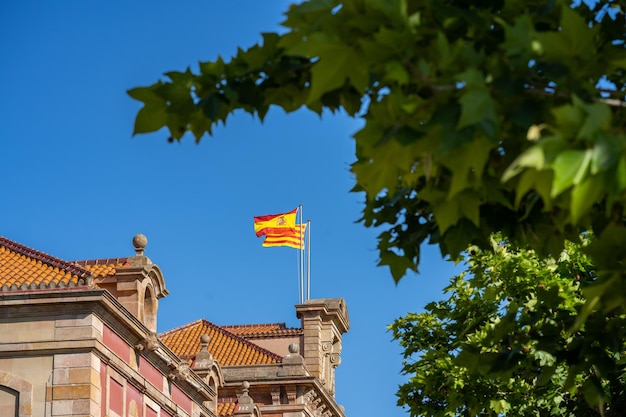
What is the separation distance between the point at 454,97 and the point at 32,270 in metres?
29.8

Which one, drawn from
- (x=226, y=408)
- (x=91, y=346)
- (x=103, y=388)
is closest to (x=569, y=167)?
(x=91, y=346)

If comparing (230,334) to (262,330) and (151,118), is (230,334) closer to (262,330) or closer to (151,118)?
(262,330)

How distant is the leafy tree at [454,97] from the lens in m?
4.85

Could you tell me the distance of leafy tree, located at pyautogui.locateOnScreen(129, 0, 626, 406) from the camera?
15.9ft

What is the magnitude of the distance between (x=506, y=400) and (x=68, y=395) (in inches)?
509

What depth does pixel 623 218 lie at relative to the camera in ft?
23.6

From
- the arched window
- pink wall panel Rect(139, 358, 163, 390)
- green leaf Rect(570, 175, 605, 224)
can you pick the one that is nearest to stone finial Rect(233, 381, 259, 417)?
pink wall panel Rect(139, 358, 163, 390)

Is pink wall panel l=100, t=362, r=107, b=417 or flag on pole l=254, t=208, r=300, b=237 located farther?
flag on pole l=254, t=208, r=300, b=237

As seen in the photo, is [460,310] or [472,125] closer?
[472,125]

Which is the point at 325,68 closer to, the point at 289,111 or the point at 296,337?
the point at 289,111

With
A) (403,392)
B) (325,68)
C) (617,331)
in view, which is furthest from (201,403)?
(325,68)

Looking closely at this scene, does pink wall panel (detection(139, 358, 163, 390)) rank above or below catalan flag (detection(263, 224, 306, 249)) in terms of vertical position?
below

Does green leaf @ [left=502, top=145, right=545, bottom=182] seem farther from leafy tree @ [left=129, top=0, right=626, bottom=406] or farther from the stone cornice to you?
the stone cornice

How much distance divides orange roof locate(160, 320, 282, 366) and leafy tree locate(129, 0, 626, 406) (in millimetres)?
54730
